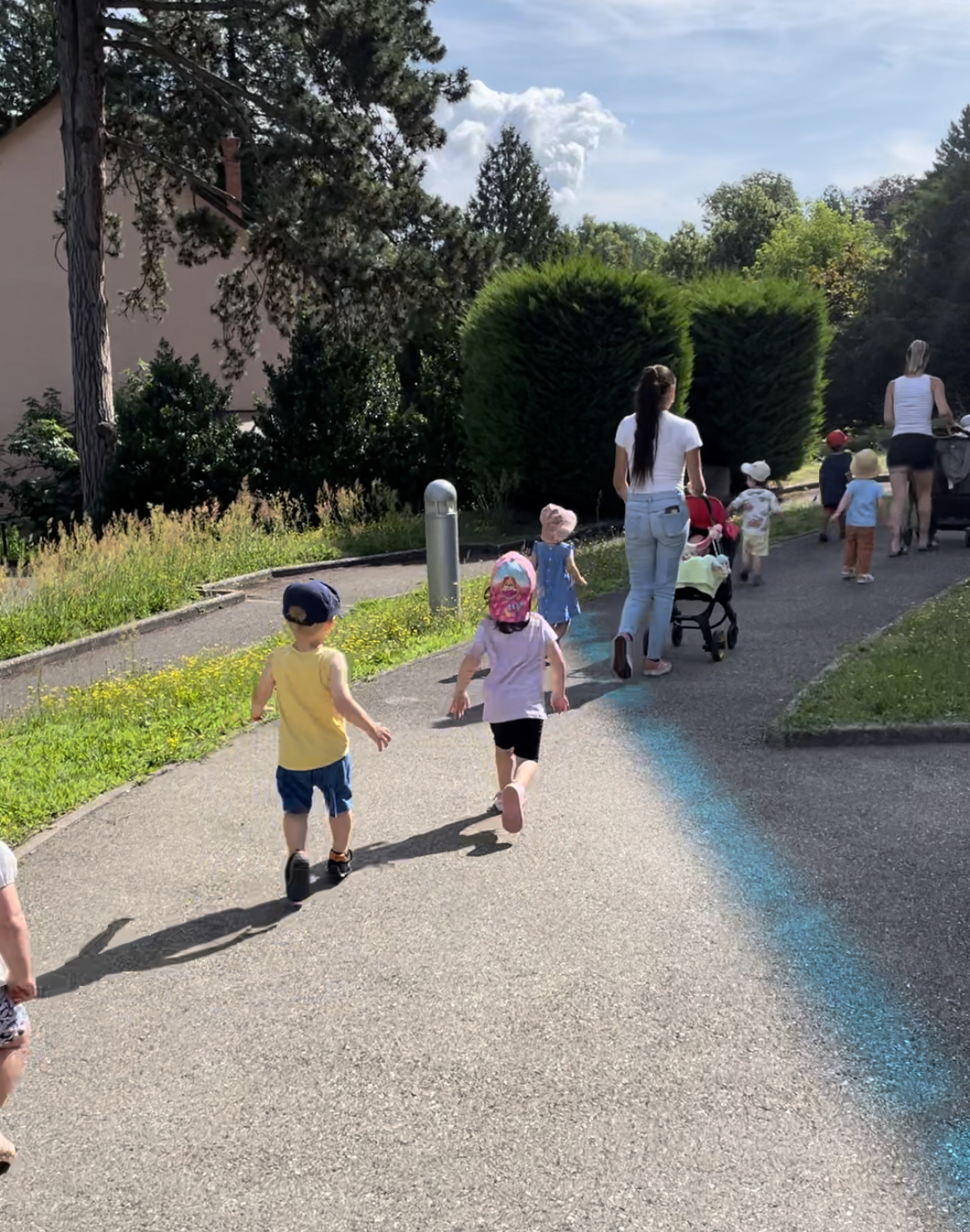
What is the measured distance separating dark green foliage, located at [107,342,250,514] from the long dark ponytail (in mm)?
11617

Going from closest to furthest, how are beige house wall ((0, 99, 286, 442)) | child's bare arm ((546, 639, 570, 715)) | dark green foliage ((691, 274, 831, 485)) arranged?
1. child's bare arm ((546, 639, 570, 715))
2. dark green foliage ((691, 274, 831, 485))
3. beige house wall ((0, 99, 286, 442))

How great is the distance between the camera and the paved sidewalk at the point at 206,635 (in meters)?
10.9

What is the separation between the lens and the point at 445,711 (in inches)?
330

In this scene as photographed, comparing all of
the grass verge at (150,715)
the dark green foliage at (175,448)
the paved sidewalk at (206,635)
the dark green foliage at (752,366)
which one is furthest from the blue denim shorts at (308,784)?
the dark green foliage at (752,366)

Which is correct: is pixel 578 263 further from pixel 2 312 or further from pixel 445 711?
pixel 2 312

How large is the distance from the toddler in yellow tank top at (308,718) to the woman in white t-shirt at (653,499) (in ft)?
11.3

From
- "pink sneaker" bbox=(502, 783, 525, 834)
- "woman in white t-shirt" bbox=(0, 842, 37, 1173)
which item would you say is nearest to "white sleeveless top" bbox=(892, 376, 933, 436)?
"pink sneaker" bbox=(502, 783, 525, 834)

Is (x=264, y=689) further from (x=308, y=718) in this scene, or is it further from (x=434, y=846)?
(x=434, y=846)

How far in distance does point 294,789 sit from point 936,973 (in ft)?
8.40

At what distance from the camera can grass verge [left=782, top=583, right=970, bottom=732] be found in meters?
7.09

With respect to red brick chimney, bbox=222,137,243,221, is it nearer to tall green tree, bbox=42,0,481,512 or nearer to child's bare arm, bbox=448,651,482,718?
tall green tree, bbox=42,0,481,512

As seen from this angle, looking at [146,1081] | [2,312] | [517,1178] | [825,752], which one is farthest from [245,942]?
[2,312]

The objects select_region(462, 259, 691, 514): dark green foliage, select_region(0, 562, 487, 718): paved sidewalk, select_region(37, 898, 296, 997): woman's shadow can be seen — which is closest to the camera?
select_region(37, 898, 296, 997): woman's shadow

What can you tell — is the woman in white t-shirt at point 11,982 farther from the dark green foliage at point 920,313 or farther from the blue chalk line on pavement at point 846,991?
the dark green foliage at point 920,313
